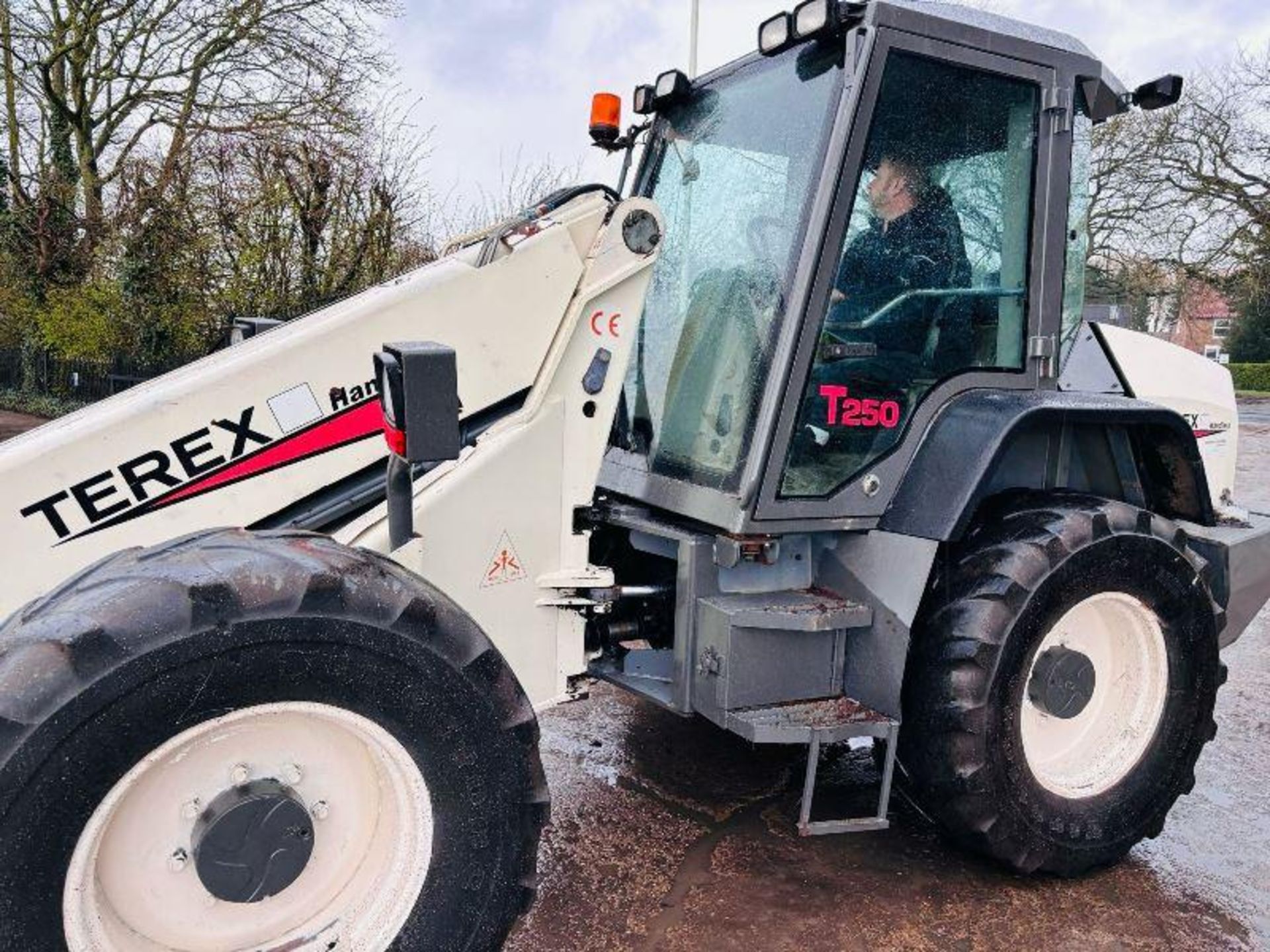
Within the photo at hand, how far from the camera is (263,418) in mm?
2410

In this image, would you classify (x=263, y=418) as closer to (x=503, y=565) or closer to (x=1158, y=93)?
(x=503, y=565)

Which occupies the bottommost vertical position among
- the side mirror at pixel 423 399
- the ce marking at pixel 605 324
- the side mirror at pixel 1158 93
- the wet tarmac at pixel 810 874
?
the wet tarmac at pixel 810 874

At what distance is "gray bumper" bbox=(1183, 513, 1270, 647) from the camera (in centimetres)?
360

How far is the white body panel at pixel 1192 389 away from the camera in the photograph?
3883 millimetres

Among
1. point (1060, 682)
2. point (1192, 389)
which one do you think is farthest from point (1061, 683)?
point (1192, 389)

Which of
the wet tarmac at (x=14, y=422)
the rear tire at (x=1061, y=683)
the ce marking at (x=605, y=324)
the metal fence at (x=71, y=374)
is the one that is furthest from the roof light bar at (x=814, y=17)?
the wet tarmac at (x=14, y=422)

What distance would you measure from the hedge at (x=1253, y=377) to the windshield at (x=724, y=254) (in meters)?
35.0

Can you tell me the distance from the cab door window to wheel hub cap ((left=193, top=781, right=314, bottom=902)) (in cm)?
157

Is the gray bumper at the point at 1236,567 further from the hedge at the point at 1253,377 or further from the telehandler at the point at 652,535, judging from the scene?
the hedge at the point at 1253,377

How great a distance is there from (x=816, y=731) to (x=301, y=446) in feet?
5.20

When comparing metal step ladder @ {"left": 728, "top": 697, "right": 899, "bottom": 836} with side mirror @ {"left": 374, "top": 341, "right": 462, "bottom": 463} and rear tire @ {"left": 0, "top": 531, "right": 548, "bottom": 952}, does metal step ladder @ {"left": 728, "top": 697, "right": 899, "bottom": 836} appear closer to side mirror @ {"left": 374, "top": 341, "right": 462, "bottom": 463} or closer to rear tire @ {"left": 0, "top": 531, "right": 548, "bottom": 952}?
rear tire @ {"left": 0, "top": 531, "right": 548, "bottom": 952}

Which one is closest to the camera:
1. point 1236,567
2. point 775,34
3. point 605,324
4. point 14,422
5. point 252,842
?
point 252,842

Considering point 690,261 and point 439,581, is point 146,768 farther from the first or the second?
point 690,261

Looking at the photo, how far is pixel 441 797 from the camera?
81.0 inches
